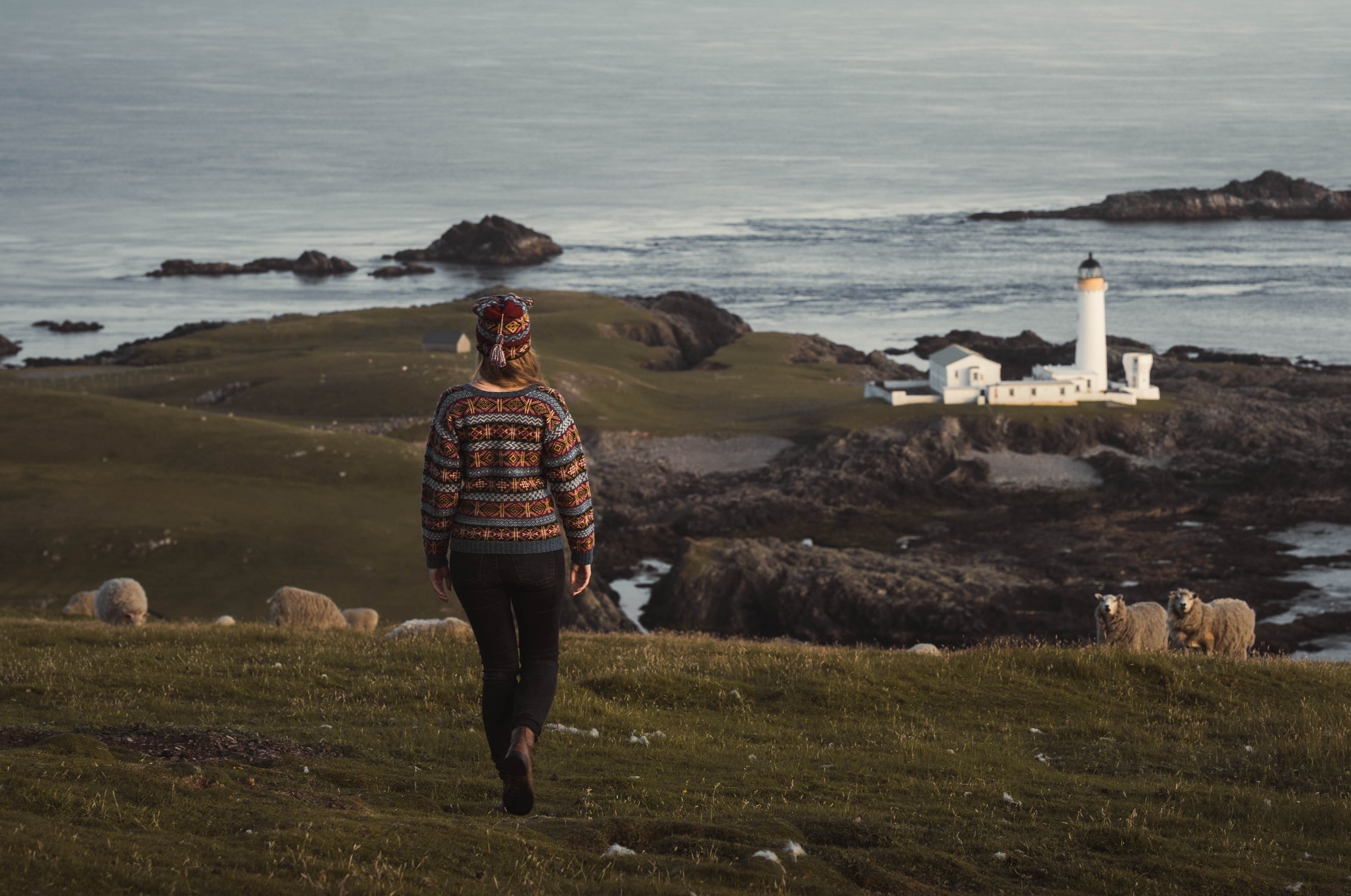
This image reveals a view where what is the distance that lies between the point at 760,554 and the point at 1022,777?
1713 inches

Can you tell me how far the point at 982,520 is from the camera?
70500mm

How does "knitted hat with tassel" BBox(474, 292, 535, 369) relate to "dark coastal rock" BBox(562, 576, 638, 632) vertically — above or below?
above

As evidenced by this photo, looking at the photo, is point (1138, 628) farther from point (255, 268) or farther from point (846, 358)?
point (255, 268)

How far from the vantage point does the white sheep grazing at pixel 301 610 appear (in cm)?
3083

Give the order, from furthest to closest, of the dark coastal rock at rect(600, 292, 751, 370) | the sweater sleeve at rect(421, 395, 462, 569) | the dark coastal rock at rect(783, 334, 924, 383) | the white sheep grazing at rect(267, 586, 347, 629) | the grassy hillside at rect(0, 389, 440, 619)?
the dark coastal rock at rect(600, 292, 751, 370) → the dark coastal rock at rect(783, 334, 924, 383) → the grassy hillside at rect(0, 389, 440, 619) → the white sheep grazing at rect(267, 586, 347, 629) → the sweater sleeve at rect(421, 395, 462, 569)

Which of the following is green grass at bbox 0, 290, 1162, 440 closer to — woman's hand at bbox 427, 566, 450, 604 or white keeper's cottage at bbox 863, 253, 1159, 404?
white keeper's cottage at bbox 863, 253, 1159, 404

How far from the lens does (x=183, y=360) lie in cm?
10381

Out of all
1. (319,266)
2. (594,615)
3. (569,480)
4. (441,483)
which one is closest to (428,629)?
(441,483)

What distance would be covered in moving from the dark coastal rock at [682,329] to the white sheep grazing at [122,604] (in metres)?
78.5

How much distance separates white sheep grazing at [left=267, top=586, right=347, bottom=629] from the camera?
30.8 m

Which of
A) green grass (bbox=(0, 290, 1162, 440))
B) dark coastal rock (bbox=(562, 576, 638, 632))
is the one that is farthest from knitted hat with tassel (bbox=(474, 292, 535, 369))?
green grass (bbox=(0, 290, 1162, 440))

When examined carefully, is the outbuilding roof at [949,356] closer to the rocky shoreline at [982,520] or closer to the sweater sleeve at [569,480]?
the rocky shoreline at [982,520]

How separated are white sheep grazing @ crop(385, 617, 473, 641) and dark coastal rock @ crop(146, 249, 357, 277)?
174 meters


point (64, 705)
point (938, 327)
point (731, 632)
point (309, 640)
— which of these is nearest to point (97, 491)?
point (731, 632)
